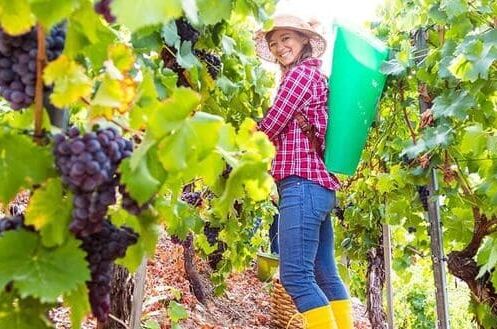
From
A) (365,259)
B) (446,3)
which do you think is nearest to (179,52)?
(446,3)

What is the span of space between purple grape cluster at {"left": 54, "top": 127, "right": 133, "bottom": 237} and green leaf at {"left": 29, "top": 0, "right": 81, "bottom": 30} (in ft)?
0.49

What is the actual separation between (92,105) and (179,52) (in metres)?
0.88

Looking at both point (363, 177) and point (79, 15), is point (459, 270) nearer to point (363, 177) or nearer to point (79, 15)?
point (363, 177)

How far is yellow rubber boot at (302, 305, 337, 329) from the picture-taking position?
90.3 inches

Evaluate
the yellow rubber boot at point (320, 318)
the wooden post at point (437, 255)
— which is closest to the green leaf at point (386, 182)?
the wooden post at point (437, 255)

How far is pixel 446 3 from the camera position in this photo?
2.41m

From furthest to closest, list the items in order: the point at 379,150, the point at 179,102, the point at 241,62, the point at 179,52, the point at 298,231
Answer: the point at 379,150 < the point at 298,231 < the point at 241,62 < the point at 179,52 < the point at 179,102

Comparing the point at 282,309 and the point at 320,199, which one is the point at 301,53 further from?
the point at 282,309

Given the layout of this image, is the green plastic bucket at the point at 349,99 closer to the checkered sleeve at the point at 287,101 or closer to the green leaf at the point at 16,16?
the checkered sleeve at the point at 287,101

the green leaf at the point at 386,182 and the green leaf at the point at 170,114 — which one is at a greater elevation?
the green leaf at the point at 386,182

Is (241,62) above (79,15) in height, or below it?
above

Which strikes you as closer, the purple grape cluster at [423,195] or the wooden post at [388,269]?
the purple grape cluster at [423,195]

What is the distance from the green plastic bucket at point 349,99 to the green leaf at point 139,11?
1869 millimetres

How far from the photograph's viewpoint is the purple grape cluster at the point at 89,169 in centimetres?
75
